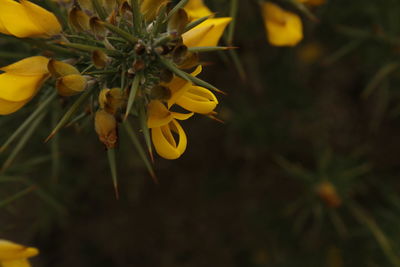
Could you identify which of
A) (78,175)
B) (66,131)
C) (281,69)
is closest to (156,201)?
(78,175)

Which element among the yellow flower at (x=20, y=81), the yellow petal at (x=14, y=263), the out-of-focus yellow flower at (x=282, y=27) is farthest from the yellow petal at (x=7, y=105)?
the out-of-focus yellow flower at (x=282, y=27)

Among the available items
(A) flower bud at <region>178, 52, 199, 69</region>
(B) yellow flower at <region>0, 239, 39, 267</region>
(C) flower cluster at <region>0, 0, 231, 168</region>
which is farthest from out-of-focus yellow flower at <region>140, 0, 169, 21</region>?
(B) yellow flower at <region>0, 239, 39, 267</region>

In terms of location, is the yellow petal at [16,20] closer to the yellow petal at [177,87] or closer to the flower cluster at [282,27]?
the yellow petal at [177,87]

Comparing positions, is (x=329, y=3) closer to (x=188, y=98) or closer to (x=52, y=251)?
(x=188, y=98)

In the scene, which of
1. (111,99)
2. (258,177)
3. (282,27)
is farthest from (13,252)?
(258,177)

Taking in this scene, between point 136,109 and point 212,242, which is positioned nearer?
point 136,109
